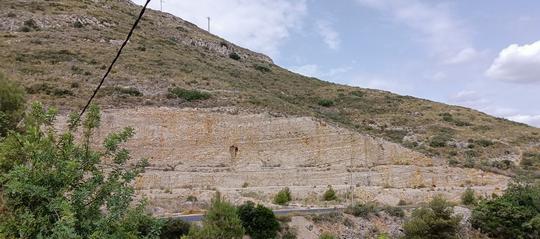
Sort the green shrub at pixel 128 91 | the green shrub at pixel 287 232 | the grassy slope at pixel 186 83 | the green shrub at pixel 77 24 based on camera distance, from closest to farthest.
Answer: the green shrub at pixel 287 232 < the green shrub at pixel 128 91 < the grassy slope at pixel 186 83 < the green shrub at pixel 77 24

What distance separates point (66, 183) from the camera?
7852mm

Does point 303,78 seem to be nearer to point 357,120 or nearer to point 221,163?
point 357,120

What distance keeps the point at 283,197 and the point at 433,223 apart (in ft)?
30.0

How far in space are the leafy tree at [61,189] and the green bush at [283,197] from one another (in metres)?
22.3

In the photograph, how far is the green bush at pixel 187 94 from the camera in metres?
38.0

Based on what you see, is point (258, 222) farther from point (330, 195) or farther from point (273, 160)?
point (273, 160)

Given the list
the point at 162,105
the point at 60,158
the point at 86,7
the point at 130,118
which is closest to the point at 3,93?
the point at 130,118

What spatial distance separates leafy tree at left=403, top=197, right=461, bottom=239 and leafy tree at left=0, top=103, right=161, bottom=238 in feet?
62.2

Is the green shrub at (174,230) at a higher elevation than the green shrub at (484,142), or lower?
lower

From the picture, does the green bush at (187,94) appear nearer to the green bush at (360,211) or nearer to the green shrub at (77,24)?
the green bush at (360,211)

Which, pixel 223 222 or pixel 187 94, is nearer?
pixel 223 222

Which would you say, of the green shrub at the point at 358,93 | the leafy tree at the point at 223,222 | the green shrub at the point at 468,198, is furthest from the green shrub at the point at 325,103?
the leafy tree at the point at 223,222

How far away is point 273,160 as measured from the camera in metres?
Answer: 35.2

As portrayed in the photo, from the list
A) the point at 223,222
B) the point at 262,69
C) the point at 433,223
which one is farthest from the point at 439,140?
the point at 223,222
